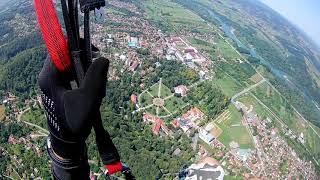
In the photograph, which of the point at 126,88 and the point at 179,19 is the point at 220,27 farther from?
the point at 126,88

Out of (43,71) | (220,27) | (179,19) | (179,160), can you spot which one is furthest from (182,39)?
(43,71)

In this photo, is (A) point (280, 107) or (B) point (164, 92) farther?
(A) point (280, 107)

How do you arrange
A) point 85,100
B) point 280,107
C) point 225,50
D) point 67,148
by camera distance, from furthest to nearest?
point 225,50
point 280,107
point 67,148
point 85,100

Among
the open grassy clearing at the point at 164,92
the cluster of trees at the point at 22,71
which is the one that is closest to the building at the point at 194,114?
the open grassy clearing at the point at 164,92

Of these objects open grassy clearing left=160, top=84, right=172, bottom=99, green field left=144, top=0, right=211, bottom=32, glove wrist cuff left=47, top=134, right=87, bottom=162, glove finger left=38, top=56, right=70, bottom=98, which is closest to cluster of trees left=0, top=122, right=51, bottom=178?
open grassy clearing left=160, top=84, right=172, bottom=99

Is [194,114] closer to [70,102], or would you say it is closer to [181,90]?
[181,90]

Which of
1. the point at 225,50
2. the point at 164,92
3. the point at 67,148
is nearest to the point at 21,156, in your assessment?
the point at 164,92

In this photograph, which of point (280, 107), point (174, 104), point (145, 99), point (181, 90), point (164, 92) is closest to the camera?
point (145, 99)
